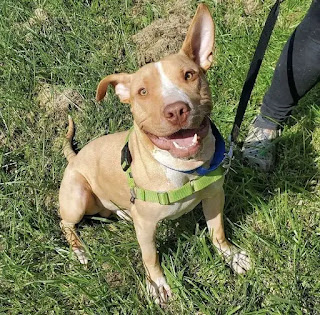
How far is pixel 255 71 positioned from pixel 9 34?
2811 mm

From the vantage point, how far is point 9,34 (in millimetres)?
4852

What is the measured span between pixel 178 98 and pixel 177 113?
Result: 9 centimetres

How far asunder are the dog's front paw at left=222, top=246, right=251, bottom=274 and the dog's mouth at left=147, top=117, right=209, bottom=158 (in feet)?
3.42

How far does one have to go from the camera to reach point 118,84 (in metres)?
2.81

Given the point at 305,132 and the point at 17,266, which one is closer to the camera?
the point at 17,266

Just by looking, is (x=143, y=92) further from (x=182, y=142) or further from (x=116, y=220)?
(x=116, y=220)

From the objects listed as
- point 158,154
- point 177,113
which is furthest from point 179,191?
point 177,113

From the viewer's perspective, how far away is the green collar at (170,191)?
2.73 m

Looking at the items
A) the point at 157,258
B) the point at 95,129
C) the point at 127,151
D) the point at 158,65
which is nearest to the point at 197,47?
the point at 158,65

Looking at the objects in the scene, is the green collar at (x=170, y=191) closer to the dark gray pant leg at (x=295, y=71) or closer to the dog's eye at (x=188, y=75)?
the dog's eye at (x=188, y=75)

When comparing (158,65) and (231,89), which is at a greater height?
(158,65)

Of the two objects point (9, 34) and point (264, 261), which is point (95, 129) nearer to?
point (9, 34)

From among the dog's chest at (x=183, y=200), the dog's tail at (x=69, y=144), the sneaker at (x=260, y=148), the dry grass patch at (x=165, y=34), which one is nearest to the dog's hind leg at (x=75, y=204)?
the dog's tail at (x=69, y=144)

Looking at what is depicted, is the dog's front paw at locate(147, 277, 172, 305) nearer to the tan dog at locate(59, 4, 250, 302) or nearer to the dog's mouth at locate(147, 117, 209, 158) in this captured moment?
the tan dog at locate(59, 4, 250, 302)
